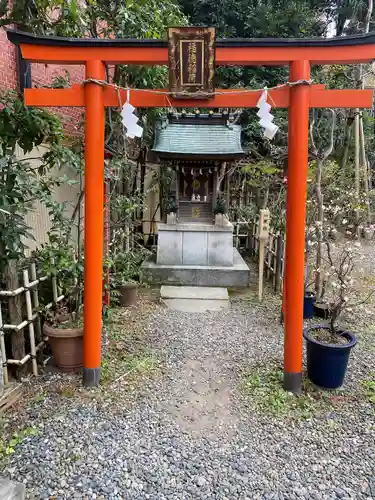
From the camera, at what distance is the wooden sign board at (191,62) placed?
9.88 ft

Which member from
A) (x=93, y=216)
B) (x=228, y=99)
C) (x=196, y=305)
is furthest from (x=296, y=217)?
(x=196, y=305)

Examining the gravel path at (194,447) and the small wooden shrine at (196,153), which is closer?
the gravel path at (194,447)

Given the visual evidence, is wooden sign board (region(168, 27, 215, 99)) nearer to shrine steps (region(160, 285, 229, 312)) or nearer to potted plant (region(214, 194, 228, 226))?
shrine steps (region(160, 285, 229, 312))

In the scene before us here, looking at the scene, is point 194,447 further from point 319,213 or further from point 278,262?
point 278,262

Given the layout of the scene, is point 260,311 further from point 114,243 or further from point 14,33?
point 14,33

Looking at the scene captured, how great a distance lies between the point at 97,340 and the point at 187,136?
5322 mm

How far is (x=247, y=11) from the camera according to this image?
12078 millimetres

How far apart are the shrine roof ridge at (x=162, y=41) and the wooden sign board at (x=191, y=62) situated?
0.14 metres

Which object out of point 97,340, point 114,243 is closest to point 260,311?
point 114,243

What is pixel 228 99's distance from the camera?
3352mm

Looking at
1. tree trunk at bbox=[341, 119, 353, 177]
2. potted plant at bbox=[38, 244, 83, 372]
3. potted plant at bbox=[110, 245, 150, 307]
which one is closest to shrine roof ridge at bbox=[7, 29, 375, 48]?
potted plant at bbox=[38, 244, 83, 372]

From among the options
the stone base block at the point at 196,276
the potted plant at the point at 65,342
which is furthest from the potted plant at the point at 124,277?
the potted plant at the point at 65,342

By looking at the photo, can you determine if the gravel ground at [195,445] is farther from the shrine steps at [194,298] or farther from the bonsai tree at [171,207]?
the bonsai tree at [171,207]

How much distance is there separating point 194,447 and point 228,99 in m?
3.07
